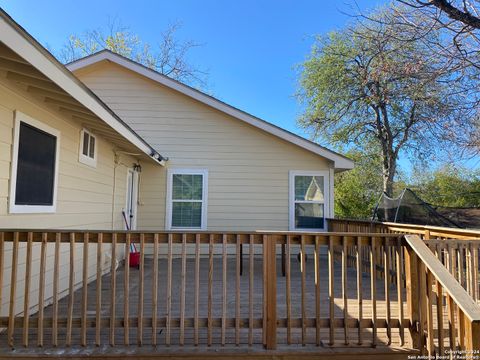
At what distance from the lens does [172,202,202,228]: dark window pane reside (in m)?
7.85

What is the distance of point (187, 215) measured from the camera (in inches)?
310

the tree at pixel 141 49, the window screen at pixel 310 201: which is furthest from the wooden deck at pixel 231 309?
the tree at pixel 141 49

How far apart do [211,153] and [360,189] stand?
1244 cm

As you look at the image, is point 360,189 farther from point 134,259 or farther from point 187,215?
point 134,259

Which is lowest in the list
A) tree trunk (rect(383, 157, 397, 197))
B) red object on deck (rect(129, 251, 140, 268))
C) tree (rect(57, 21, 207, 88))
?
red object on deck (rect(129, 251, 140, 268))

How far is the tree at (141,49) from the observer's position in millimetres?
16516

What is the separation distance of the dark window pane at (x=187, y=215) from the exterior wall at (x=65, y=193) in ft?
4.39

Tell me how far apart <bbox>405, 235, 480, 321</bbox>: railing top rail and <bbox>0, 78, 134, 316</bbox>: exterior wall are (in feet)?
12.3

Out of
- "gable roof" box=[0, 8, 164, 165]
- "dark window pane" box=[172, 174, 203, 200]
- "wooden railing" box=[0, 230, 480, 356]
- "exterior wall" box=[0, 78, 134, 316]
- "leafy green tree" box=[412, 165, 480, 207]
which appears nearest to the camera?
"gable roof" box=[0, 8, 164, 165]

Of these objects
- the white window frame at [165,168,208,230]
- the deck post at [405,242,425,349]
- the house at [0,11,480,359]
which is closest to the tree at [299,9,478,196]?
the house at [0,11,480,359]

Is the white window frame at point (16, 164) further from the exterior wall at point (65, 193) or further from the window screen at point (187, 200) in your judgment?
the window screen at point (187, 200)

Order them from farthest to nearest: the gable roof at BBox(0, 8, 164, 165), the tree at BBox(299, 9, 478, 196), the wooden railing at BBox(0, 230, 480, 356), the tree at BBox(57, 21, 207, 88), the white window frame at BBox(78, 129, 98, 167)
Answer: the tree at BBox(57, 21, 207, 88)
the tree at BBox(299, 9, 478, 196)
the white window frame at BBox(78, 129, 98, 167)
the wooden railing at BBox(0, 230, 480, 356)
the gable roof at BBox(0, 8, 164, 165)

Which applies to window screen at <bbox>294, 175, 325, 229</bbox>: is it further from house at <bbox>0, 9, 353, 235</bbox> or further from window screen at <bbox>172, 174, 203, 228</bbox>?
window screen at <bbox>172, 174, 203, 228</bbox>

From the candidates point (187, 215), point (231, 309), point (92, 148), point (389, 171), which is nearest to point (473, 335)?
point (231, 309)
